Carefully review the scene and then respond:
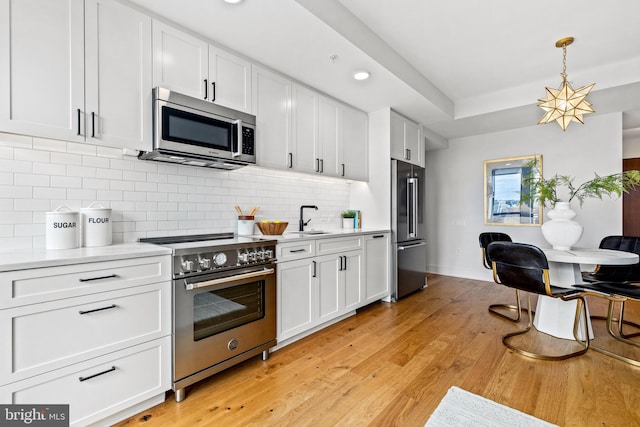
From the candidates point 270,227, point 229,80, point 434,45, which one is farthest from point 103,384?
point 434,45

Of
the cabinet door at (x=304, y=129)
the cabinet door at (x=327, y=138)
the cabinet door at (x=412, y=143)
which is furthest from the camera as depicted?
the cabinet door at (x=412, y=143)

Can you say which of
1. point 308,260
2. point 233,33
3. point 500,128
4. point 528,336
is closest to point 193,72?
point 233,33

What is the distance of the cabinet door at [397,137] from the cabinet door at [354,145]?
1.10 feet

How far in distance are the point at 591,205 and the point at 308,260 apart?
4222 millimetres

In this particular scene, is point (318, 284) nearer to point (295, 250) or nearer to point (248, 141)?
point (295, 250)

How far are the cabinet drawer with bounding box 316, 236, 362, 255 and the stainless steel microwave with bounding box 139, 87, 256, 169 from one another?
0.99 meters

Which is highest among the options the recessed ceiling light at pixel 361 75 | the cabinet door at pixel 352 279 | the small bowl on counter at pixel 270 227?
the recessed ceiling light at pixel 361 75

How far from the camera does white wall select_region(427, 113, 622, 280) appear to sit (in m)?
4.18

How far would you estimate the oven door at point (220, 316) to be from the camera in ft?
6.06

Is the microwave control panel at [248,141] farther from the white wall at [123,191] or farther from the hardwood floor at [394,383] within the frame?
the hardwood floor at [394,383]

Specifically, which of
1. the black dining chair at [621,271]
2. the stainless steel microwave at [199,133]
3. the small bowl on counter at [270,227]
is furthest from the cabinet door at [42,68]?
the black dining chair at [621,271]

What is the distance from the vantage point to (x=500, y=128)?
485 cm

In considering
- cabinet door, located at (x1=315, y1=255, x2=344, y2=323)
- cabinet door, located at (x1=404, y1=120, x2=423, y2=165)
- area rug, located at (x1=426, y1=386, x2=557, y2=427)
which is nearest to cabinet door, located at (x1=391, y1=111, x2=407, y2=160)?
cabinet door, located at (x1=404, y1=120, x2=423, y2=165)

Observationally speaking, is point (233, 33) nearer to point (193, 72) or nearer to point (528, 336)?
point (193, 72)
